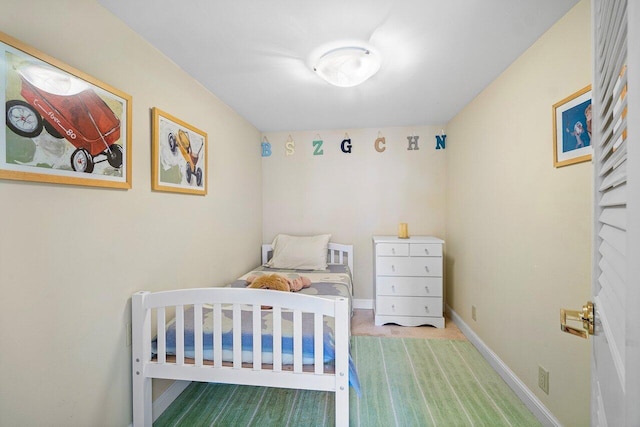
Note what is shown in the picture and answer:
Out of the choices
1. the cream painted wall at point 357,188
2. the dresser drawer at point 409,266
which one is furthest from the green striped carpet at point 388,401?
the cream painted wall at point 357,188

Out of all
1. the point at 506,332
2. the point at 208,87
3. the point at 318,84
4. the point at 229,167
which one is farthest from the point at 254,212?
the point at 506,332

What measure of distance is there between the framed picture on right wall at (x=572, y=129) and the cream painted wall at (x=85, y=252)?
2.31 m

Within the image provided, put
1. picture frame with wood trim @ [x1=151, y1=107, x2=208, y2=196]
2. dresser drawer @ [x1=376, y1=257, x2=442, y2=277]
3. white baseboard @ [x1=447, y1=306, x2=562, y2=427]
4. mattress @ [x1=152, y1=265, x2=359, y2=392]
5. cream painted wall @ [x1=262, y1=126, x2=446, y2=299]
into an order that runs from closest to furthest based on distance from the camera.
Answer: mattress @ [x1=152, y1=265, x2=359, y2=392] → white baseboard @ [x1=447, y1=306, x2=562, y2=427] → picture frame with wood trim @ [x1=151, y1=107, x2=208, y2=196] → dresser drawer @ [x1=376, y1=257, x2=442, y2=277] → cream painted wall @ [x1=262, y1=126, x2=446, y2=299]

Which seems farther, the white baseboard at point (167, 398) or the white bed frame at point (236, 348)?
the white baseboard at point (167, 398)

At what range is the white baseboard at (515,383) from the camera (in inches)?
59.2

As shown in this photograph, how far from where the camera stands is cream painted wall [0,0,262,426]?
971mm

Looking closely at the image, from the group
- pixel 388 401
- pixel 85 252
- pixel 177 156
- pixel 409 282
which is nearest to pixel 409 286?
pixel 409 282

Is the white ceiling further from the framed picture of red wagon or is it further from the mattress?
the mattress

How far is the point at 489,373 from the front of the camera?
200cm

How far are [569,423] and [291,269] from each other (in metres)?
2.33

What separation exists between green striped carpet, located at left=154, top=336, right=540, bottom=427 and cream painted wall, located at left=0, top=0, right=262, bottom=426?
50 centimetres

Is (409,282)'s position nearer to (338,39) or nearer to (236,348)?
(236,348)

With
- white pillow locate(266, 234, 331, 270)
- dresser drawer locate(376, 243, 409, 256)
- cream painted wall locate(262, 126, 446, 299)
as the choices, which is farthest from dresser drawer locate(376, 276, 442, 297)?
white pillow locate(266, 234, 331, 270)

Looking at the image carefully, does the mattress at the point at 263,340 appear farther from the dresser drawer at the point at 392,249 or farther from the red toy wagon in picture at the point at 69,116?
the dresser drawer at the point at 392,249
